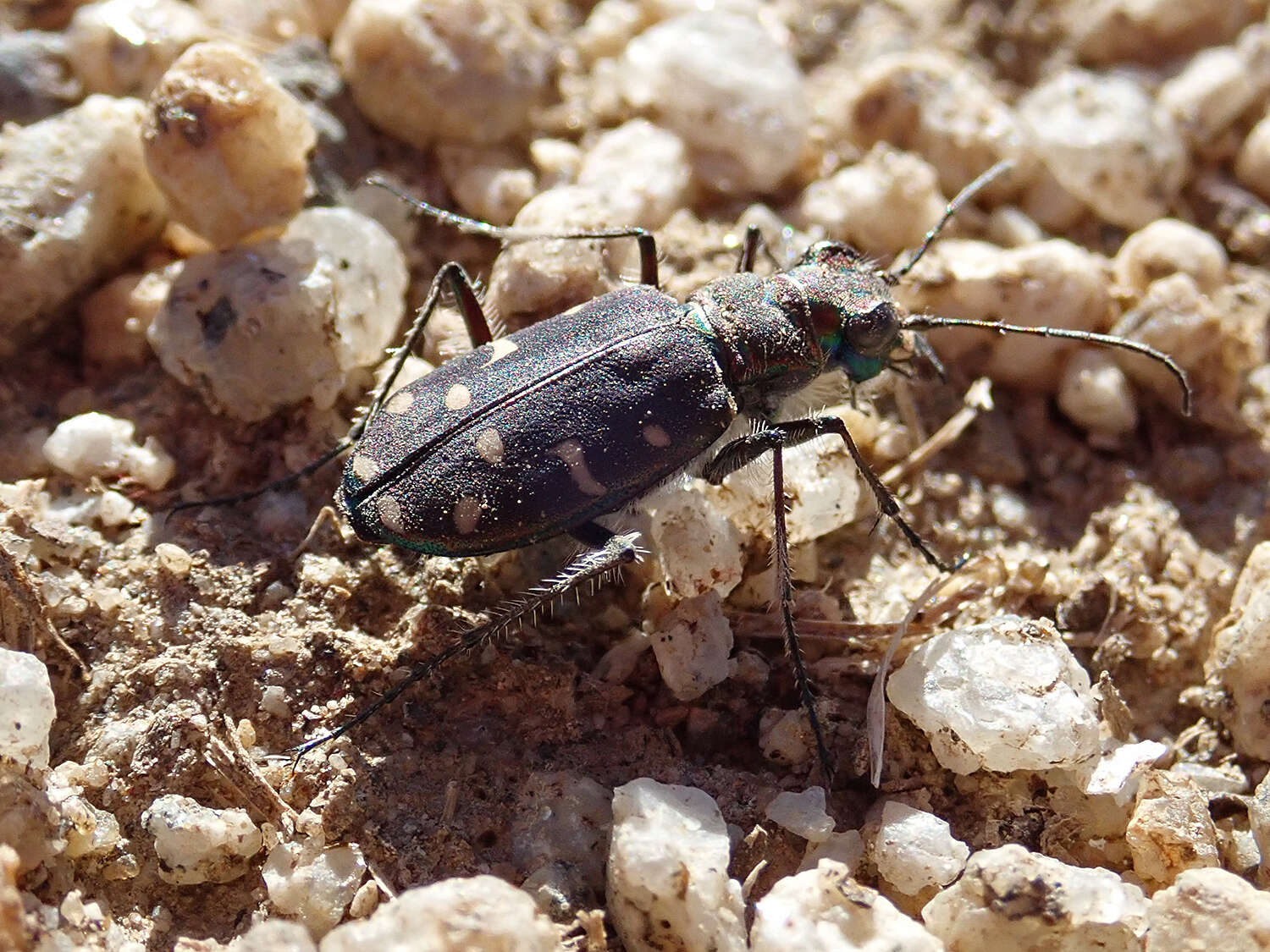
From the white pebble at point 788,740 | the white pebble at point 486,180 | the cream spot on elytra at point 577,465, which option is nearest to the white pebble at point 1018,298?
the white pebble at point 486,180

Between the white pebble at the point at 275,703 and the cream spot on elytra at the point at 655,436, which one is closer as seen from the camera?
the white pebble at the point at 275,703

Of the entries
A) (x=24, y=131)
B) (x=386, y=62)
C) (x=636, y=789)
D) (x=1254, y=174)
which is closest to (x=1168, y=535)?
(x=1254, y=174)

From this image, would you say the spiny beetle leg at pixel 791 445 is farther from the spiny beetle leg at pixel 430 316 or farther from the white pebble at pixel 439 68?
the white pebble at pixel 439 68

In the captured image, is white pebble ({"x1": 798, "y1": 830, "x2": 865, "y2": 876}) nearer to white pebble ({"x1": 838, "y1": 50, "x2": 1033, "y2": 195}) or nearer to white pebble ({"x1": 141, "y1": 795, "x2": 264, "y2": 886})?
white pebble ({"x1": 141, "y1": 795, "x2": 264, "y2": 886})

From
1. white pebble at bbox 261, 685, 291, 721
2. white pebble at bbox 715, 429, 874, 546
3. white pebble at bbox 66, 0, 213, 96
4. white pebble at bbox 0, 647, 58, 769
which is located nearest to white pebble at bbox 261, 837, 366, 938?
white pebble at bbox 261, 685, 291, 721

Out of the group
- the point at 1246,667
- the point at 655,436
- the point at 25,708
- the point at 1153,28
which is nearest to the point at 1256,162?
the point at 1153,28

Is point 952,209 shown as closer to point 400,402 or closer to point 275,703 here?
point 400,402
